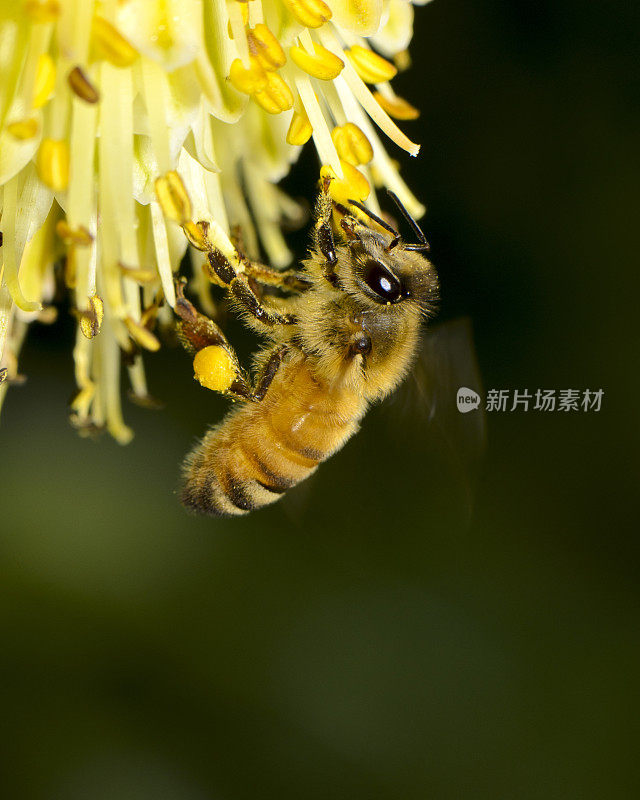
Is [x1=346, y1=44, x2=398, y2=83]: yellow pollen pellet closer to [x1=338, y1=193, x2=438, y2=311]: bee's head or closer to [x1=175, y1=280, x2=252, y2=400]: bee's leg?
[x1=338, y1=193, x2=438, y2=311]: bee's head

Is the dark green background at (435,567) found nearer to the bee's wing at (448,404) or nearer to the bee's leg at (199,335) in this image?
the bee's wing at (448,404)

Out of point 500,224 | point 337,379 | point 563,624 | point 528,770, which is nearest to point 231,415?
point 337,379

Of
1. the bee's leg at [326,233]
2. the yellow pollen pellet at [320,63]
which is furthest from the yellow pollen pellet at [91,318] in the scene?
the yellow pollen pellet at [320,63]

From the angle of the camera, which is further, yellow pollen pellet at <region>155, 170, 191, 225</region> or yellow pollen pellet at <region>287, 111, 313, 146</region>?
yellow pollen pellet at <region>287, 111, 313, 146</region>

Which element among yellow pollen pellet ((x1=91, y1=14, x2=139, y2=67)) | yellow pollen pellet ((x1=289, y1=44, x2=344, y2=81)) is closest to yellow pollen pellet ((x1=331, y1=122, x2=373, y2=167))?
yellow pollen pellet ((x1=289, y1=44, x2=344, y2=81))

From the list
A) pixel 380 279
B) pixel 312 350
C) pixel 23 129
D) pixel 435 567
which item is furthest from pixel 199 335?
pixel 435 567
